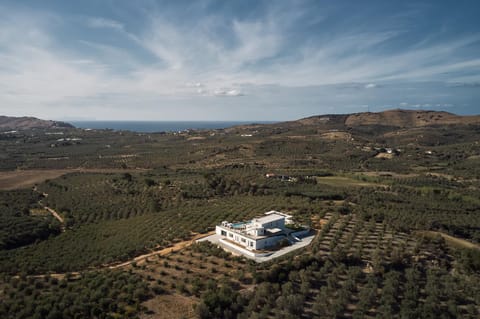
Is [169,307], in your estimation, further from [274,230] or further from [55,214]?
[55,214]

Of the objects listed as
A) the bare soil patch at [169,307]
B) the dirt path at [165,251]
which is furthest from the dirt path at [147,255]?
the bare soil patch at [169,307]

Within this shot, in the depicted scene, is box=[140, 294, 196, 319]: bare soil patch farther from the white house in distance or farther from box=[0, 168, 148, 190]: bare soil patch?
box=[0, 168, 148, 190]: bare soil patch

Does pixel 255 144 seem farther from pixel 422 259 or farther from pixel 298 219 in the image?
pixel 422 259

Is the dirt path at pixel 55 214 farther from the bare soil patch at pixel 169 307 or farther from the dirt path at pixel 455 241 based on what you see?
the dirt path at pixel 455 241

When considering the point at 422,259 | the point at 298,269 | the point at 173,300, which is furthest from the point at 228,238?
the point at 422,259

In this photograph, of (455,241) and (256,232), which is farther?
(455,241)

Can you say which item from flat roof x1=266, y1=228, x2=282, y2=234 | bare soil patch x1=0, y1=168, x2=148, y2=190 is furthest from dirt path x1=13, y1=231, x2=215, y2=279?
bare soil patch x1=0, y1=168, x2=148, y2=190

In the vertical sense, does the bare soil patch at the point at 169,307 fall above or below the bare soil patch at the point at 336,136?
below

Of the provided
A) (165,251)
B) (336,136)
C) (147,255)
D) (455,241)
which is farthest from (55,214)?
(336,136)
